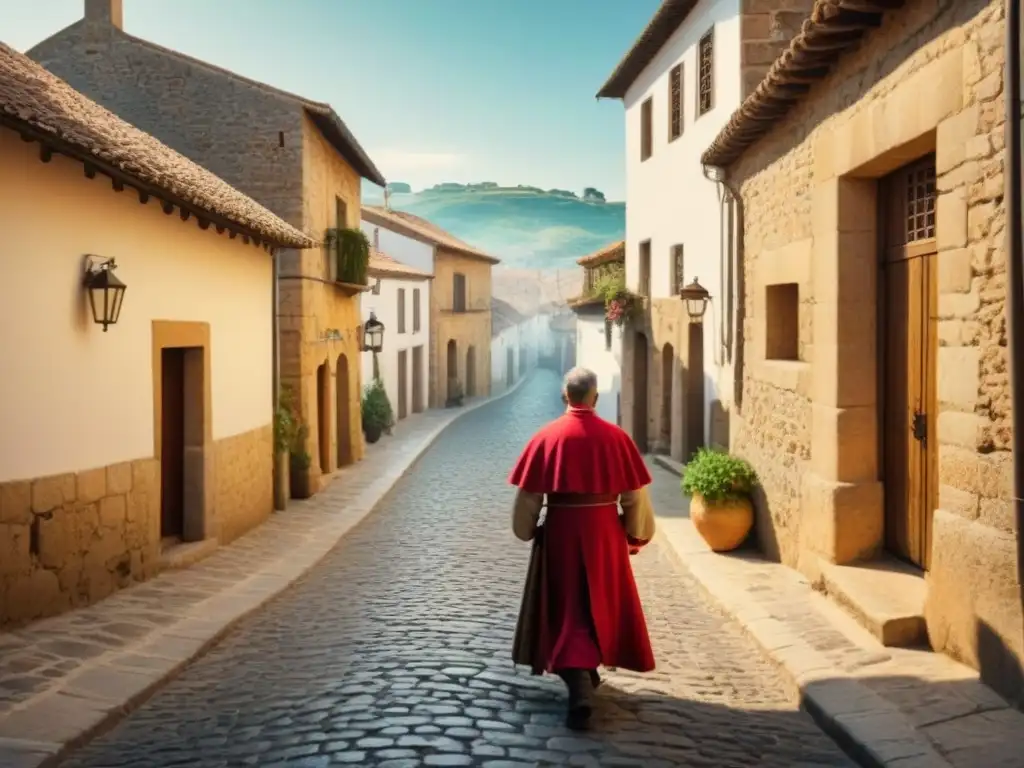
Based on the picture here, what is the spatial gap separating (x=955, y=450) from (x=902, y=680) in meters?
1.27

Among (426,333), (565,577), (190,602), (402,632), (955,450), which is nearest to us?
(565,577)

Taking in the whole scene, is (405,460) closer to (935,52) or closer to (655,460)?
(655,460)

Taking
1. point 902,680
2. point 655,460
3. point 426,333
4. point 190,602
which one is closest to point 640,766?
point 902,680

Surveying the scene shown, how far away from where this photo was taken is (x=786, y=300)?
1015 cm

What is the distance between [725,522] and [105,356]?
5.64 metres

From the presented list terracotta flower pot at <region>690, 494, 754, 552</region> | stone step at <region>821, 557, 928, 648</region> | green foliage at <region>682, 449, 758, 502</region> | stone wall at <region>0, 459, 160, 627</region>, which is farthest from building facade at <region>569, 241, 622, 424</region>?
stone step at <region>821, 557, 928, 648</region>

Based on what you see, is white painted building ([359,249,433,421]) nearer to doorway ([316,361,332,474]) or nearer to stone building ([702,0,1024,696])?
doorway ([316,361,332,474])

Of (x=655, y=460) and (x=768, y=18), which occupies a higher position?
(x=768, y=18)

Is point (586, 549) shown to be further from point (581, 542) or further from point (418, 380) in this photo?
point (418, 380)

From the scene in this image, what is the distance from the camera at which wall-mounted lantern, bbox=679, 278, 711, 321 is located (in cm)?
1455

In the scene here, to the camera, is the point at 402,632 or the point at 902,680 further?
the point at 402,632

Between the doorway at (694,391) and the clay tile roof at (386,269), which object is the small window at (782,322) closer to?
the doorway at (694,391)

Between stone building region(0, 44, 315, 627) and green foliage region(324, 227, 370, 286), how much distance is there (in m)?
5.40

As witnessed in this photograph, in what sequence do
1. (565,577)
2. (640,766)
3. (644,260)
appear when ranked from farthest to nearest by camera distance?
1. (644,260)
2. (565,577)
3. (640,766)
